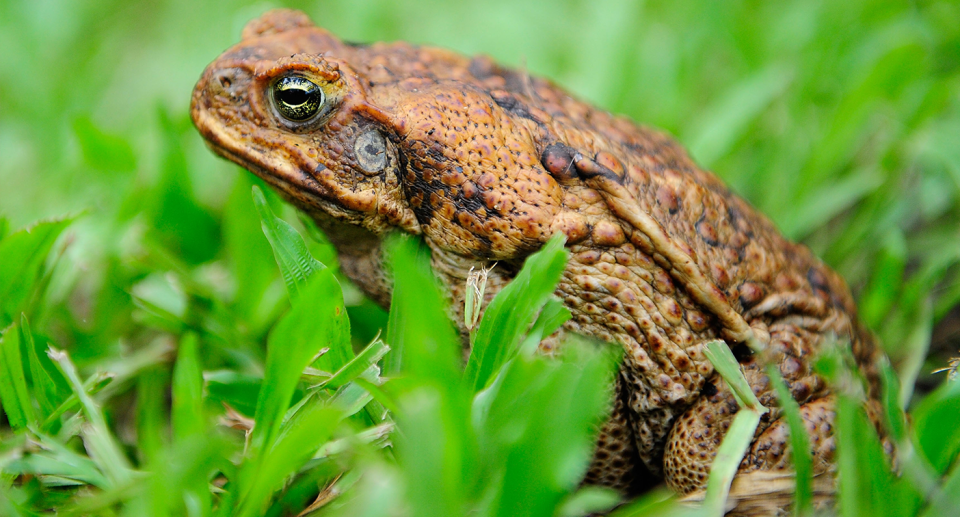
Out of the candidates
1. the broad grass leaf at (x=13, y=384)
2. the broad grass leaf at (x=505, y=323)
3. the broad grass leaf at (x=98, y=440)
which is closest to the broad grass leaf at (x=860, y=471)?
the broad grass leaf at (x=505, y=323)

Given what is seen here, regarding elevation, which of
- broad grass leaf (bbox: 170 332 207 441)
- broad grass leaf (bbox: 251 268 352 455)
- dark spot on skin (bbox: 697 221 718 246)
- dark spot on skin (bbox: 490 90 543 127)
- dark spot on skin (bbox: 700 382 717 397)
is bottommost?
broad grass leaf (bbox: 170 332 207 441)

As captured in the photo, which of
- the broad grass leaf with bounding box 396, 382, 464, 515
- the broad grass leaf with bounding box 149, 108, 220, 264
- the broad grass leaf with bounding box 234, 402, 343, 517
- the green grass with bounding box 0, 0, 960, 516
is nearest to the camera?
the broad grass leaf with bounding box 396, 382, 464, 515

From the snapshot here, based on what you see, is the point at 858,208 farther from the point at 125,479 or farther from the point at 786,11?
the point at 125,479

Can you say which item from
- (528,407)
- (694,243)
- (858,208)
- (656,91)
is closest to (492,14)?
(656,91)

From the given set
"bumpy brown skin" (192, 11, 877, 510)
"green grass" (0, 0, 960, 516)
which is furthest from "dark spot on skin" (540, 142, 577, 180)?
"green grass" (0, 0, 960, 516)

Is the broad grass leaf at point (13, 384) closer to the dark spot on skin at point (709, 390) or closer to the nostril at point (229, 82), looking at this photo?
the nostril at point (229, 82)

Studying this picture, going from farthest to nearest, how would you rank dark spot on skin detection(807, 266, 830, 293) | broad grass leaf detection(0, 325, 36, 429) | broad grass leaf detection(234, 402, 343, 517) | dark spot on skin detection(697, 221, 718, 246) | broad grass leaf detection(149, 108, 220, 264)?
broad grass leaf detection(149, 108, 220, 264) → dark spot on skin detection(807, 266, 830, 293) → dark spot on skin detection(697, 221, 718, 246) → broad grass leaf detection(0, 325, 36, 429) → broad grass leaf detection(234, 402, 343, 517)

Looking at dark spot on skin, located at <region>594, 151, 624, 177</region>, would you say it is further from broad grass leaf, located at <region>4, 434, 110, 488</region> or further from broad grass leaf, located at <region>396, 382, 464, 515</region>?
broad grass leaf, located at <region>4, 434, 110, 488</region>

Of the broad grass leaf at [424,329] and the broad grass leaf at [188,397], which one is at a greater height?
the broad grass leaf at [424,329]
